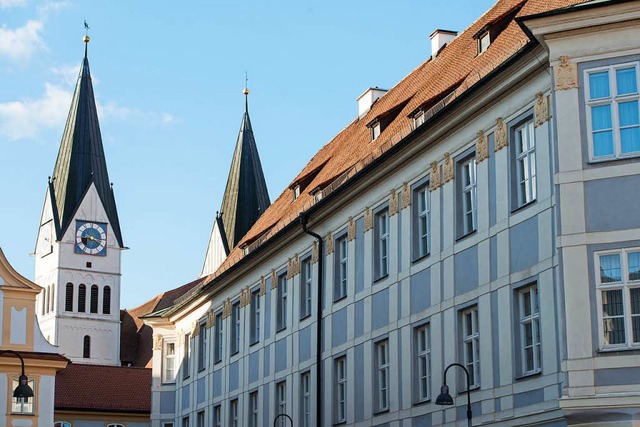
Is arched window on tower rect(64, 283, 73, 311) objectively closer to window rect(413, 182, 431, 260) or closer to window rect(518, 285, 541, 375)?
window rect(413, 182, 431, 260)

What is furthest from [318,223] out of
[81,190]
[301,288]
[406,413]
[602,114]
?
[81,190]

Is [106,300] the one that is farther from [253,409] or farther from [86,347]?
[253,409]

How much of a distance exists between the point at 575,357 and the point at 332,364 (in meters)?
14.4

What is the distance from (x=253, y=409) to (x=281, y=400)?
2.72 metres

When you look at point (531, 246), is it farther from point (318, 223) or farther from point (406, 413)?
point (318, 223)

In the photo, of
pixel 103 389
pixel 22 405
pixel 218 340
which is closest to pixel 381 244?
pixel 218 340

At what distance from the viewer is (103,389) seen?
Answer: 71.4m

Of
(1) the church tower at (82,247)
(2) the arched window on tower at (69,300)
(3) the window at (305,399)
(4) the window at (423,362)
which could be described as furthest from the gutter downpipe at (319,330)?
(2) the arched window on tower at (69,300)

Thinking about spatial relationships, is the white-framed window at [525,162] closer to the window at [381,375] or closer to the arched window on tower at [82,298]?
the window at [381,375]

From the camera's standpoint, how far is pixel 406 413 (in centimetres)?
2961

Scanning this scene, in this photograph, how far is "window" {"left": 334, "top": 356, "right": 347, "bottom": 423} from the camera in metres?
34.1

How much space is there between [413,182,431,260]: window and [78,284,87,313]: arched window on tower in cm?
9125

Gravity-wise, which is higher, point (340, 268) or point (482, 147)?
point (482, 147)

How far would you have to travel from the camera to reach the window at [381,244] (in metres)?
32.0
